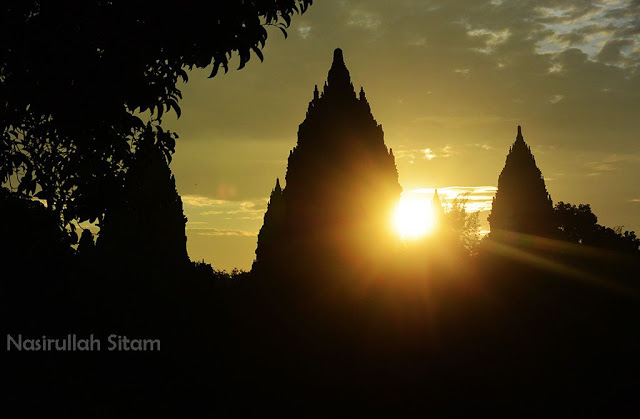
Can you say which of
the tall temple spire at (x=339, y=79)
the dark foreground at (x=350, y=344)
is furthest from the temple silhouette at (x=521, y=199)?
the dark foreground at (x=350, y=344)

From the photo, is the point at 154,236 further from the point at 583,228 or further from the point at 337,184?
the point at 583,228

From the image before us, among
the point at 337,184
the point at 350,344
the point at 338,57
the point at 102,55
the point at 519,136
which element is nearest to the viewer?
the point at 102,55

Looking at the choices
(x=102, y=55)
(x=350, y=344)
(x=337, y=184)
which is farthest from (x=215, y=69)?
(x=337, y=184)

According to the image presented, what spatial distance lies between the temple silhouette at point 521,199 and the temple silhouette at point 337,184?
2520cm

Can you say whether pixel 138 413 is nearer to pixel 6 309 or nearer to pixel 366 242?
pixel 6 309

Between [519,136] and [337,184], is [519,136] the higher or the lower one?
the higher one

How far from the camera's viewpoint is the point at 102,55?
9352 millimetres

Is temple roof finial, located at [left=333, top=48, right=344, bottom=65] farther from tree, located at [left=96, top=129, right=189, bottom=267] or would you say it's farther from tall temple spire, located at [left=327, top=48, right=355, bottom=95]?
tree, located at [left=96, top=129, right=189, bottom=267]

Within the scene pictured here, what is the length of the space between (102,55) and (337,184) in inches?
1129

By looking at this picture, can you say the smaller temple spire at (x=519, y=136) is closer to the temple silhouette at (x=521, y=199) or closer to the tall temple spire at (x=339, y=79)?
the temple silhouette at (x=521, y=199)

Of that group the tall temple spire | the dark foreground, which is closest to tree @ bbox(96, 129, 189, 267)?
the dark foreground

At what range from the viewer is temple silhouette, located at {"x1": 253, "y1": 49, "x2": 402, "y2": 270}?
37094 mm

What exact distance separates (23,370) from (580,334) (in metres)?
19.7

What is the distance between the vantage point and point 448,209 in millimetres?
71188
